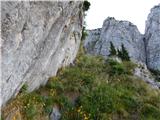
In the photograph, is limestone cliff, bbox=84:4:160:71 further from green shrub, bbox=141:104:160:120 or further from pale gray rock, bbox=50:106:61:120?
pale gray rock, bbox=50:106:61:120

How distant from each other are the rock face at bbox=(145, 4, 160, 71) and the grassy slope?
1019 inches

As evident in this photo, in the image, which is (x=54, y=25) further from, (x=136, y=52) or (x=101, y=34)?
(x=101, y=34)

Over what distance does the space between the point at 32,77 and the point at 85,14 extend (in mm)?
8983

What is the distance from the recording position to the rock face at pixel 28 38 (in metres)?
8.67

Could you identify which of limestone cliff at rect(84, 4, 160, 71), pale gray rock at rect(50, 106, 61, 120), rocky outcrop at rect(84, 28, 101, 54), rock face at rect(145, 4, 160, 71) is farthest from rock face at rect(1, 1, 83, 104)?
rocky outcrop at rect(84, 28, 101, 54)

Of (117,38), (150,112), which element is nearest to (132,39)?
(117,38)

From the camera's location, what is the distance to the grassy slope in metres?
12.5

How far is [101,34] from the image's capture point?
50250 mm

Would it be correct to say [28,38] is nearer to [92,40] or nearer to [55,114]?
[55,114]

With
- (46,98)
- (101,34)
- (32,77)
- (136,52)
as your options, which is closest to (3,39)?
(32,77)

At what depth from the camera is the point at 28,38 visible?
984 cm

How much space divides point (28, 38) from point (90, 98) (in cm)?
530

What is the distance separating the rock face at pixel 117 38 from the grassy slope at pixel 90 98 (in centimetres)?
2706

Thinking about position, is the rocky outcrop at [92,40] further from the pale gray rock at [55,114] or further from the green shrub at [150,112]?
the pale gray rock at [55,114]
